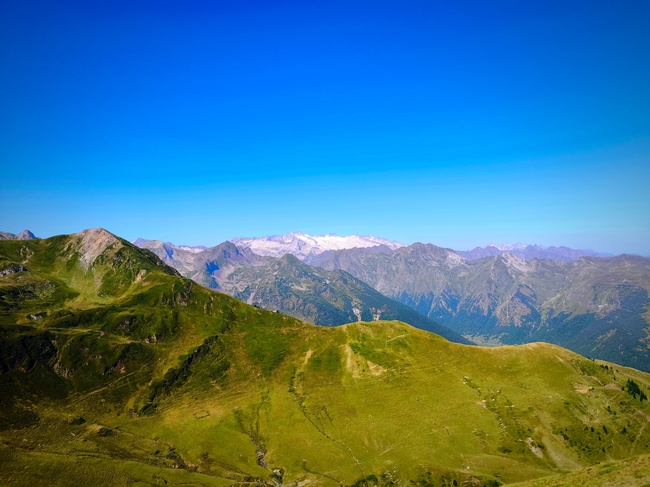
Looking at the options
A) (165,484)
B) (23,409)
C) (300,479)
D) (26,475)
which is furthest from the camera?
(23,409)

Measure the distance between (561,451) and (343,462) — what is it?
106301mm

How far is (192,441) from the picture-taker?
189500 millimetres

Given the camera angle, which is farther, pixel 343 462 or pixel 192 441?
pixel 192 441

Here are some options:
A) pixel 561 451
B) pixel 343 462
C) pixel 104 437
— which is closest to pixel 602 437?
pixel 561 451

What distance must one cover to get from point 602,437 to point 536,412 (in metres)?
28.8

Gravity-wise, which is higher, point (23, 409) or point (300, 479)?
point (23, 409)

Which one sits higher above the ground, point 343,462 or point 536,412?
point 536,412

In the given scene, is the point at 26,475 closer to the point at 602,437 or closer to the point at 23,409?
the point at 23,409

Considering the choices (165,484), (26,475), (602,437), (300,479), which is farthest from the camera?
(602,437)

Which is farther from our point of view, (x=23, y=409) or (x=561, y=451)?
(x=23, y=409)

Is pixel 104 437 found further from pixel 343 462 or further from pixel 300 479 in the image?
pixel 343 462

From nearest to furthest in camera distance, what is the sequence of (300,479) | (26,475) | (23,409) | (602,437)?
(26,475)
(300,479)
(602,437)
(23,409)

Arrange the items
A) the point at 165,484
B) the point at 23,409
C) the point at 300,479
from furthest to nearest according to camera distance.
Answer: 1. the point at 23,409
2. the point at 300,479
3. the point at 165,484

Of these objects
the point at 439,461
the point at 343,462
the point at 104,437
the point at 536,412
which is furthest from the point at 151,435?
the point at 536,412
